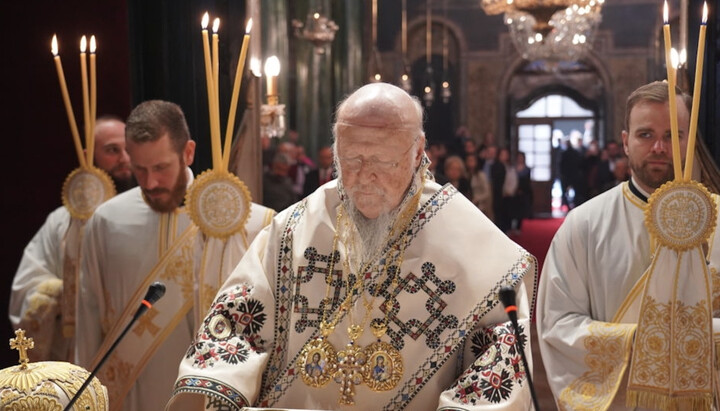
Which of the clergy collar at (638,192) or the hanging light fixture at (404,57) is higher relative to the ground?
the hanging light fixture at (404,57)

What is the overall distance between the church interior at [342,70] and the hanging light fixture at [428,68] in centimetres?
2

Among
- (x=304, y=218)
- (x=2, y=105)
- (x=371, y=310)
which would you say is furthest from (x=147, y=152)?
(x=2, y=105)

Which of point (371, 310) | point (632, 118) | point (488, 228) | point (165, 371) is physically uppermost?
point (632, 118)

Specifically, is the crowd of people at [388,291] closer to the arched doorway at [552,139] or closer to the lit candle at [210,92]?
the lit candle at [210,92]

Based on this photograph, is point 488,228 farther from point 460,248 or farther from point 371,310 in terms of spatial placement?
point 371,310

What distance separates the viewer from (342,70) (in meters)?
10.3

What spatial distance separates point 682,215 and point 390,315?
38.7 inches

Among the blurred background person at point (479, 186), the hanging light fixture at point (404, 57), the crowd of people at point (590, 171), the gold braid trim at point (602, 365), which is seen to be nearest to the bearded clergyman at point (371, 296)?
the gold braid trim at point (602, 365)

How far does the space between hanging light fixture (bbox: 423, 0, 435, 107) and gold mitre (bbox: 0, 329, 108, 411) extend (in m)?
10.1

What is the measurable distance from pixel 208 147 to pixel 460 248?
2600 millimetres

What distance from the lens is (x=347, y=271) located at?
2.95 metres

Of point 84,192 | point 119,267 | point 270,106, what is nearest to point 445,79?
point 270,106

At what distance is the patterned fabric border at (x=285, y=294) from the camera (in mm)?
2824

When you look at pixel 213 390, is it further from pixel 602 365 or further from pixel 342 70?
pixel 342 70
